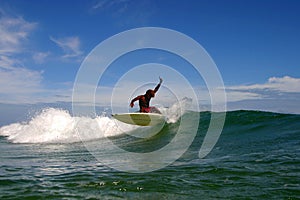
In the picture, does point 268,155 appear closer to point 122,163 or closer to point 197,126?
point 122,163

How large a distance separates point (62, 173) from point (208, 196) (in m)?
3.73

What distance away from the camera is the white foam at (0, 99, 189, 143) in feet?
63.0

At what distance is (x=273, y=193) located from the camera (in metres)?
5.35

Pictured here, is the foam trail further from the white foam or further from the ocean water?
the ocean water

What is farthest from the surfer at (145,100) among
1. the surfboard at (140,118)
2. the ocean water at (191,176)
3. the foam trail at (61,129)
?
the foam trail at (61,129)

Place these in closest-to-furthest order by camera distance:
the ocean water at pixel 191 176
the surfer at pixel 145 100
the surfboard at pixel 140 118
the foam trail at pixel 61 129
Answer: the ocean water at pixel 191 176 < the surfer at pixel 145 100 < the surfboard at pixel 140 118 < the foam trail at pixel 61 129

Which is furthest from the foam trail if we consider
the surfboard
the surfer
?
the surfer

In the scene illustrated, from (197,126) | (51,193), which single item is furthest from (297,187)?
(197,126)

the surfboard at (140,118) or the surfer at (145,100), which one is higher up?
the surfer at (145,100)

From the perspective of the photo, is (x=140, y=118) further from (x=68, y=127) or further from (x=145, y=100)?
(x=68, y=127)

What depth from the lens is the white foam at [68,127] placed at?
19.2 meters

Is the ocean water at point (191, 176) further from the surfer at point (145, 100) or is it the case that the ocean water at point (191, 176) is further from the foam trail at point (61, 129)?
the foam trail at point (61, 129)

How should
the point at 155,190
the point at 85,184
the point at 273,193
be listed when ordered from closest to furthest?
the point at 273,193 < the point at 155,190 < the point at 85,184

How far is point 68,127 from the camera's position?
2217cm
